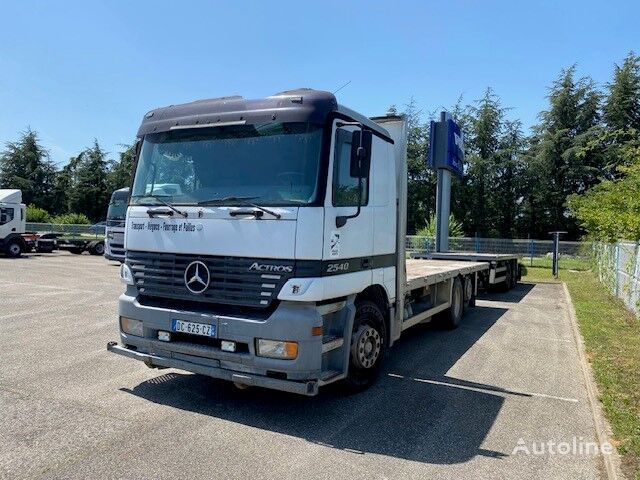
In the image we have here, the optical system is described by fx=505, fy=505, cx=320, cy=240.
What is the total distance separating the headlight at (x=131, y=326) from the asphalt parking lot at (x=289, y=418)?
0.65 meters

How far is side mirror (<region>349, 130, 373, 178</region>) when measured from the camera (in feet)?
15.1

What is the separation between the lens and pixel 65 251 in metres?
30.7

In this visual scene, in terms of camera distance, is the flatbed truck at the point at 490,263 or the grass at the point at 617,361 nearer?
the grass at the point at 617,361

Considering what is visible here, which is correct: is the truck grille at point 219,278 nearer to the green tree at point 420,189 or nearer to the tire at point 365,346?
the tire at point 365,346

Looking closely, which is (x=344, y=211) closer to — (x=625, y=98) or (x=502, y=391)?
(x=502, y=391)

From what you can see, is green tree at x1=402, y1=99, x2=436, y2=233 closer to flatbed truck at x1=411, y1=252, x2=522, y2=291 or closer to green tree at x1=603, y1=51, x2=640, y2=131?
green tree at x1=603, y1=51, x2=640, y2=131

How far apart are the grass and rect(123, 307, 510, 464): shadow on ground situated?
3.31 ft

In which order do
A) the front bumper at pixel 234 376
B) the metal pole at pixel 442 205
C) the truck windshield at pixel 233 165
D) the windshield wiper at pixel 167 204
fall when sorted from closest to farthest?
the front bumper at pixel 234 376, the truck windshield at pixel 233 165, the windshield wiper at pixel 167 204, the metal pole at pixel 442 205

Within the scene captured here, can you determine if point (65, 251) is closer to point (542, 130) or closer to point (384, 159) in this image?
point (384, 159)

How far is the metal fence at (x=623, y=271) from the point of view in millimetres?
9938

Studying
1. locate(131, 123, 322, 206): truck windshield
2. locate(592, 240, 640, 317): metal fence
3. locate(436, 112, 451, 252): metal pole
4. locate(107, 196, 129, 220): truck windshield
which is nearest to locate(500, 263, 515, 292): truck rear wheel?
locate(436, 112, 451, 252): metal pole

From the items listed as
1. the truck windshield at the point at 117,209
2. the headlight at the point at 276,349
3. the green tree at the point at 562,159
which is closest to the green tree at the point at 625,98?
the green tree at the point at 562,159

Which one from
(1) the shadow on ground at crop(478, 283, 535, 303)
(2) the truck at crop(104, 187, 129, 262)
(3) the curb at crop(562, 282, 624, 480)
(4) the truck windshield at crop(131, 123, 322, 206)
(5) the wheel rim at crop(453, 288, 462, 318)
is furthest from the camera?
(2) the truck at crop(104, 187, 129, 262)

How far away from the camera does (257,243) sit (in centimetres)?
449
